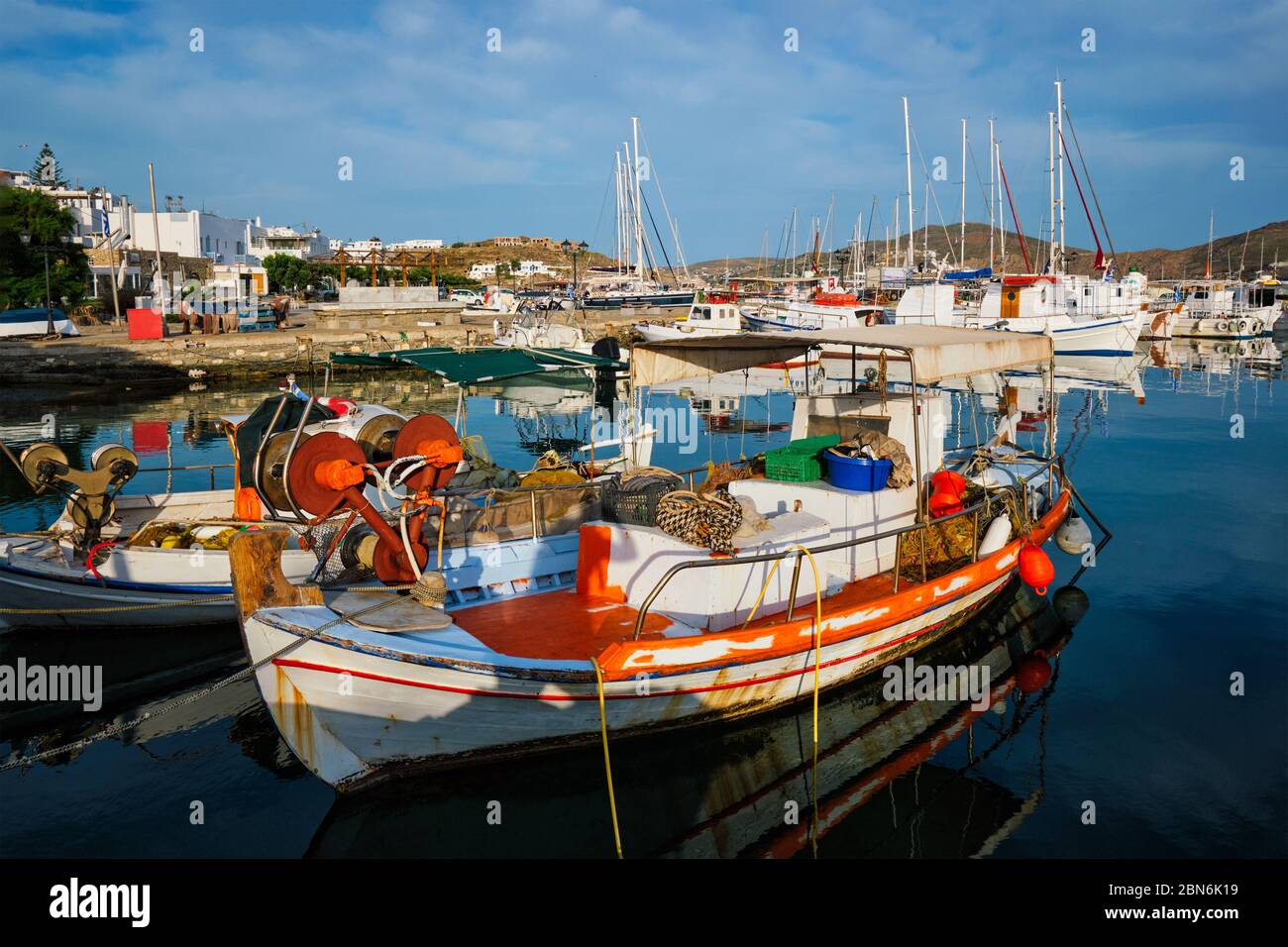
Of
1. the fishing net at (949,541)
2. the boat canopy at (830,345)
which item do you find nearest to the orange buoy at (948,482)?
the fishing net at (949,541)

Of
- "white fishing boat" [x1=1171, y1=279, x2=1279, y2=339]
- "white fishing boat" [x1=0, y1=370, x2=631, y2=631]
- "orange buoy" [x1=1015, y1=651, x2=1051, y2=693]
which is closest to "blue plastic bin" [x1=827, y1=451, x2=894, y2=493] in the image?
"orange buoy" [x1=1015, y1=651, x2=1051, y2=693]

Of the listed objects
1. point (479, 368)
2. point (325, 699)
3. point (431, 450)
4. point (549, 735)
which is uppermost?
point (479, 368)

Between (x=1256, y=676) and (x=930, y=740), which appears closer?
(x=930, y=740)

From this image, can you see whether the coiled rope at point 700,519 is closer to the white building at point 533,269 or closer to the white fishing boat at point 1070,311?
the white fishing boat at point 1070,311

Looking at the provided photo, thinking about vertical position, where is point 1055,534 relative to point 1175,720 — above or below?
above

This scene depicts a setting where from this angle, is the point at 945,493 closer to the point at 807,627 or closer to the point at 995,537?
the point at 995,537

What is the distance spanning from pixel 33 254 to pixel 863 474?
50411 mm

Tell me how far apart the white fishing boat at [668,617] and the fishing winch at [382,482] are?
0.18 m

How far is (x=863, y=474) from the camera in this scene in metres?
10.4

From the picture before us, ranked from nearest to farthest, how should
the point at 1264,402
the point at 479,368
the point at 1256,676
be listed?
the point at 1256,676 → the point at 479,368 → the point at 1264,402

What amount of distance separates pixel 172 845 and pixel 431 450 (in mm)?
4110

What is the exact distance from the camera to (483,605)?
958 cm
